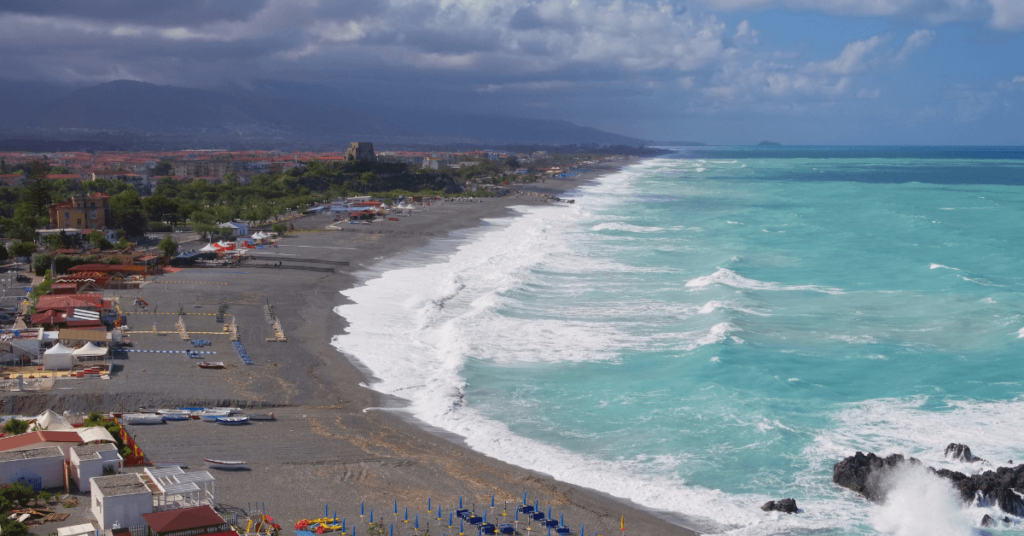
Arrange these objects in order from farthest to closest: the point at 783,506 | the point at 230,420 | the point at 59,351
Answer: the point at 59,351
the point at 230,420
the point at 783,506

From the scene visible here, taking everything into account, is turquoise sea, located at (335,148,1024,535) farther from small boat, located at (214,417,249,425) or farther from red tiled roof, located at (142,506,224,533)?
red tiled roof, located at (142,506,224,533)

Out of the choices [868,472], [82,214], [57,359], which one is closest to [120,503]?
[57,359]

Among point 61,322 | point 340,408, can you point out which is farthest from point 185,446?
point 61,322

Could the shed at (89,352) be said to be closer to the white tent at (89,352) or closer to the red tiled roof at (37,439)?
the white tent at (89,352)

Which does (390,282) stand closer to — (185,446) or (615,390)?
(615,390)

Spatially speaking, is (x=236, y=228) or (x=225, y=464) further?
(x=236, y=228)

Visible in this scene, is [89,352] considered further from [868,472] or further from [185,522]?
[868,472]
